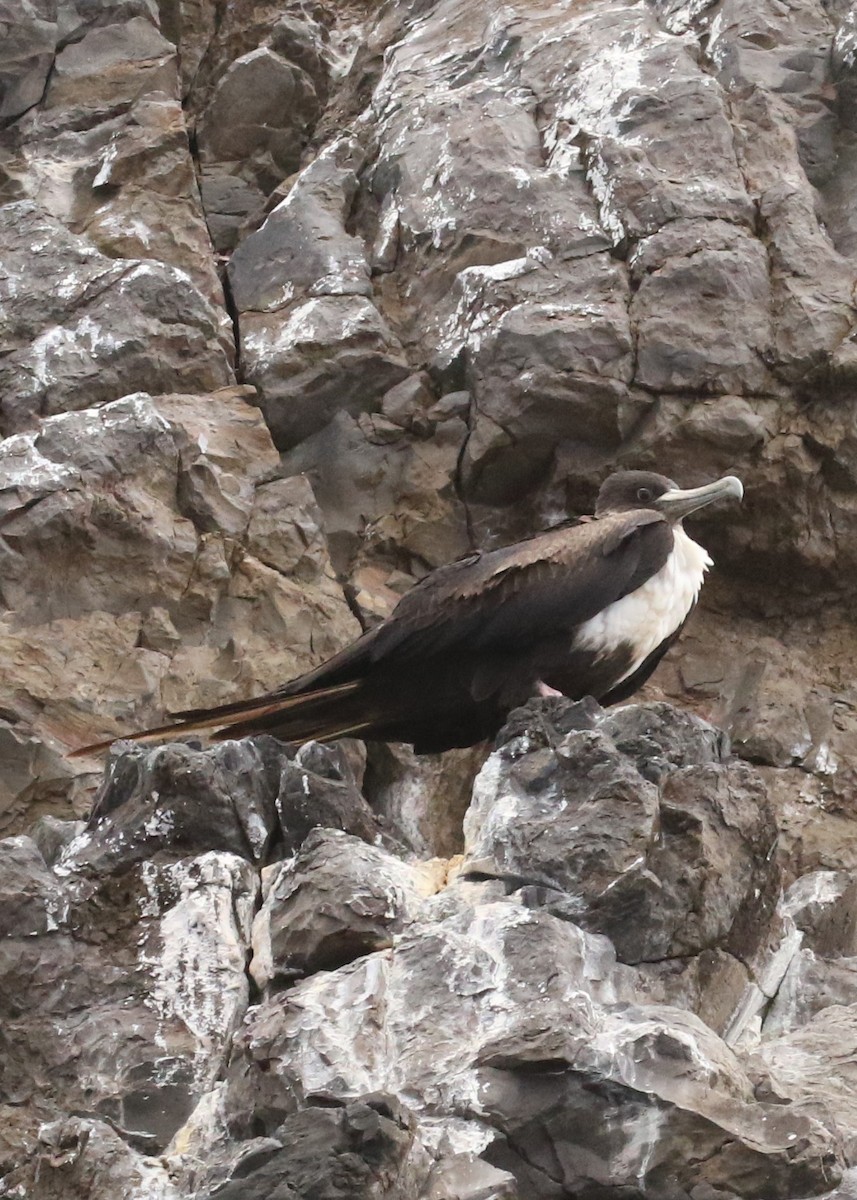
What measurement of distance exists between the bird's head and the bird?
46cm

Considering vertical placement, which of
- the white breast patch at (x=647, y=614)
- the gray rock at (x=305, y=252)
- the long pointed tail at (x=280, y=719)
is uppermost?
the gray rock at (x=305, y=252)

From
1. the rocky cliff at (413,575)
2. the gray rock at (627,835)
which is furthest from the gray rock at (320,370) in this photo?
the gray rock at (627,835)

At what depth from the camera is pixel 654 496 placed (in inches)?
319

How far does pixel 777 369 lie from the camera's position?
30.9 ft

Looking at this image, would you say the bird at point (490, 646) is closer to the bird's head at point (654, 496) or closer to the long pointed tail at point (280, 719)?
the long pointed tail at point (280, 719)

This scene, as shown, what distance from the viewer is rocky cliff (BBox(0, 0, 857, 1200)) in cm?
508

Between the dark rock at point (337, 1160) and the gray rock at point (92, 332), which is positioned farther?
the gray rock at point (92, 332)

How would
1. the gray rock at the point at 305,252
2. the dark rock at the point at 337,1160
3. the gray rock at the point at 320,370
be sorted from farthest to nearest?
the gray rock at the point at 305,252 < the gray rock at the point at 320,370 < the dark rock at the point at 337,1160

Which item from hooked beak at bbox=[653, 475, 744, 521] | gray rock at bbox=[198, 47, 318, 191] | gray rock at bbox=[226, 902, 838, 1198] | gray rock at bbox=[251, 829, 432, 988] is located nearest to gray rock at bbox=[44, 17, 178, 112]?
gray rock at bbox=[198, 47, 318, 191]

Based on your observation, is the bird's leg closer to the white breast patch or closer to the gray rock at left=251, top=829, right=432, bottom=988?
the white breast patch

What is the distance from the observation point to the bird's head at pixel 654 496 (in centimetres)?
800

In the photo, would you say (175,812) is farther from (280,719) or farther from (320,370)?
(320,370)

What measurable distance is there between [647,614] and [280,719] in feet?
5.13

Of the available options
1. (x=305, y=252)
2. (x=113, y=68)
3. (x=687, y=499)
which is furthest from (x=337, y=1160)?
(x=113, y=68)
